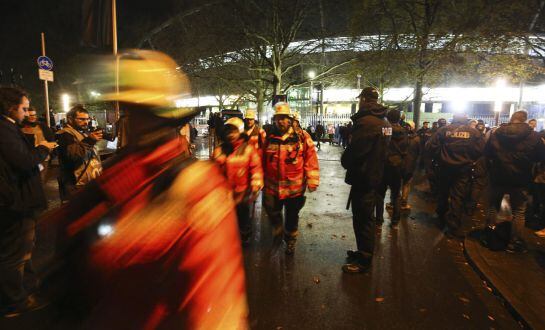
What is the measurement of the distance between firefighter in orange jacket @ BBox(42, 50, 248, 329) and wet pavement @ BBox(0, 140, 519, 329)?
2162 mm

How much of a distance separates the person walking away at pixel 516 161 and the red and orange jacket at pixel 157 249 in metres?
5.19

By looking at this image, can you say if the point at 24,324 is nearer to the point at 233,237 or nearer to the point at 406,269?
the point at 233,237

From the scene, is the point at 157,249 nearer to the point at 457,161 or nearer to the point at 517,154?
the point at 517,154

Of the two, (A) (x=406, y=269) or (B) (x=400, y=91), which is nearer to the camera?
(A) (x=406, y=269)

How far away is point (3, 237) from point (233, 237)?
3.03m

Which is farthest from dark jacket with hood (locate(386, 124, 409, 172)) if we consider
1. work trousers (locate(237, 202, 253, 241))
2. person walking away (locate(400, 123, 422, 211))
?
work trousers (locate(237, 202, 253, 241))

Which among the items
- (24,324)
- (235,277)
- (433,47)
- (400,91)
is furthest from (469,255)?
(400,91)

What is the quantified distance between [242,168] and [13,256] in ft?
A: 9.13

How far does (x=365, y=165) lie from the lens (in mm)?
4293

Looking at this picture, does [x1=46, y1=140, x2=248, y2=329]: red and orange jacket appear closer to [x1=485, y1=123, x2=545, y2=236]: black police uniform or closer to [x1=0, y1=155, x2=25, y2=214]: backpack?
[x1=0, y1=155, x2=25, y2=214]: backpack

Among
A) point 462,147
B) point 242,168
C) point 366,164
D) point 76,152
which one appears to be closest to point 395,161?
point 462,147

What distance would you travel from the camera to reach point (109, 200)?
1533 mm

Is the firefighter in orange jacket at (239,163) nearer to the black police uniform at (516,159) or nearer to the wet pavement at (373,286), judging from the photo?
the wet pavement at (373,286)

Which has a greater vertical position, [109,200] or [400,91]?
[400,91]
